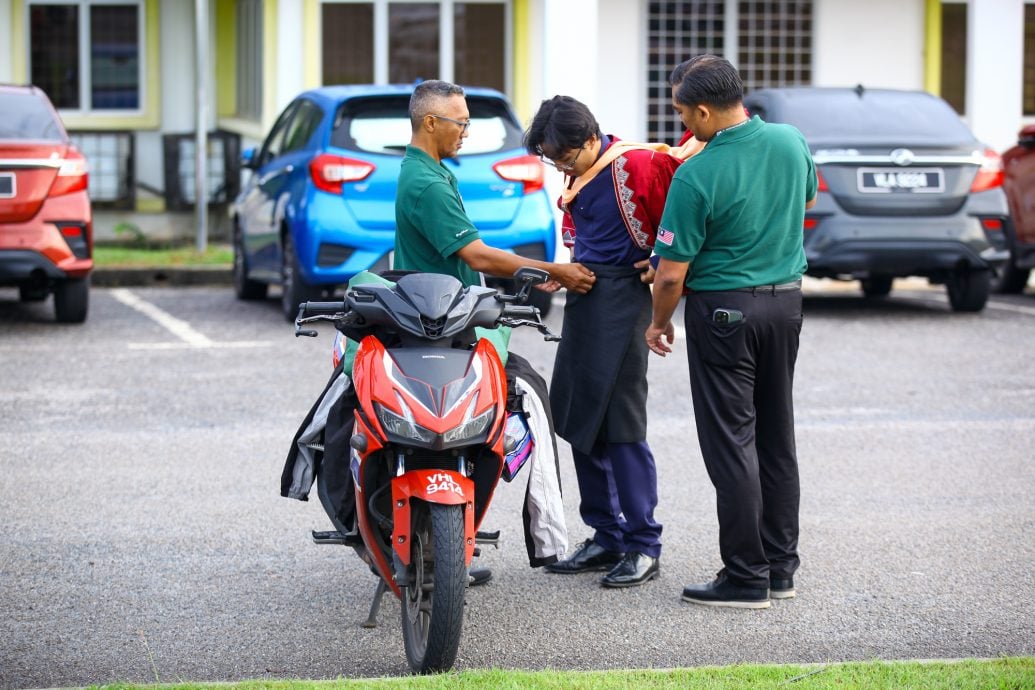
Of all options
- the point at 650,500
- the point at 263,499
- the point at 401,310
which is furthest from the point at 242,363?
the point at 401,310

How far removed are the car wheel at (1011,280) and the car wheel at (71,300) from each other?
794cm

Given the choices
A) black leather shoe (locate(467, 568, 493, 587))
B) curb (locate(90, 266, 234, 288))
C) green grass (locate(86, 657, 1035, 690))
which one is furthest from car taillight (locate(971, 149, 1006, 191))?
green grass (locate(86, 657, 1035, 690))

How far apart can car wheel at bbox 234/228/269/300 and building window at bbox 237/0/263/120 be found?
546 centimetres

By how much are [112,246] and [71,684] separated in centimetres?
1471

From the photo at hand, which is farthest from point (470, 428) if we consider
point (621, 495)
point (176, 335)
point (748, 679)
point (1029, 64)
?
point (1029, 64)

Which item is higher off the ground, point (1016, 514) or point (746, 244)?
point (746, 244)

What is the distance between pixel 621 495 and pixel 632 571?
0.27m

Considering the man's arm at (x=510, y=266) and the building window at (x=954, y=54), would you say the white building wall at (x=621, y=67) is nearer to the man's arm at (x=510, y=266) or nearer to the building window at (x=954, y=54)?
the building window at (x=954, y=54)

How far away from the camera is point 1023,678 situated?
458 cm

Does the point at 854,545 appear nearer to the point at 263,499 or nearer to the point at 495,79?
the point at 263,499

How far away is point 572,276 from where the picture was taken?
5789 mm

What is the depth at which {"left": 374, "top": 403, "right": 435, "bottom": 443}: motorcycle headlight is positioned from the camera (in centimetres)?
477

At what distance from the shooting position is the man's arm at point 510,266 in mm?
5496

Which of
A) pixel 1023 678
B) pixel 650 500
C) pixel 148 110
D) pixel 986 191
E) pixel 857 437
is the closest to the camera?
pixel 1023 678
